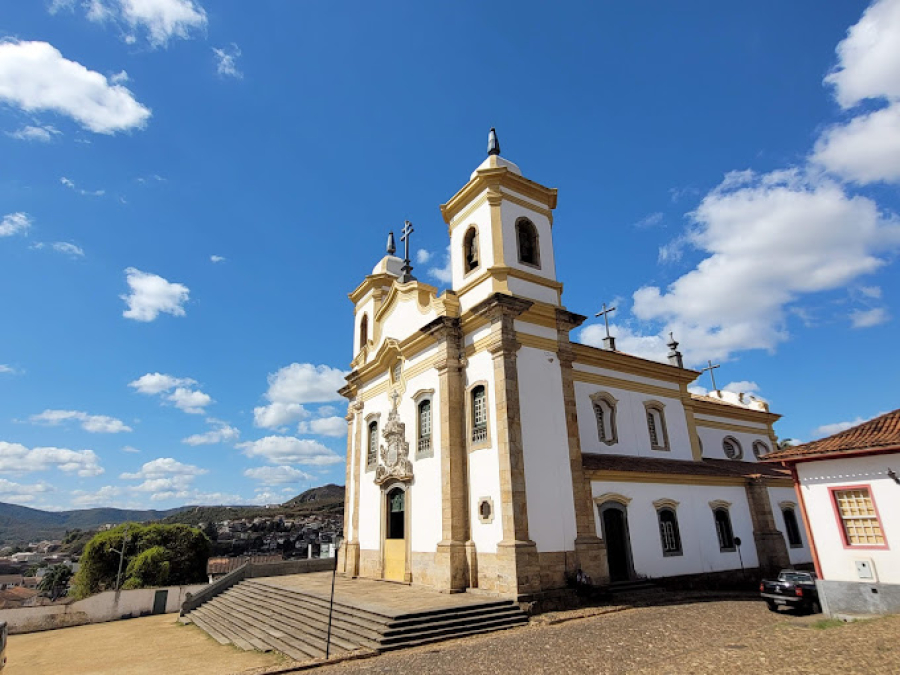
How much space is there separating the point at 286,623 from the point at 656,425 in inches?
615

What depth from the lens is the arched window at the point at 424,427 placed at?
696 inches

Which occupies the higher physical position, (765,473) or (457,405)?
(457,405)

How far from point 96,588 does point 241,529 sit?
63.3 m

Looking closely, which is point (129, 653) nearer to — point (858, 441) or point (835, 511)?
point (835, 511)

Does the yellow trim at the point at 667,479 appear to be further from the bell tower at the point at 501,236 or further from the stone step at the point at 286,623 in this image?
the stone step at the point at 286,623

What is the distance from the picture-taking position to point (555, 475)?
1503 centimetres

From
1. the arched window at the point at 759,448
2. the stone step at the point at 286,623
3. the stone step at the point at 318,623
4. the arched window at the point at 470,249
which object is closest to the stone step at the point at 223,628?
the stone step at the point at 286,623

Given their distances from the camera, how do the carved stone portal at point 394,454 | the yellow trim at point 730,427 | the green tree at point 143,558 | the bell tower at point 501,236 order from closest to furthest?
the bell tower at point 501,236 < the carved stone portal at point 394,454 < the yellow trim at point 730,427 < the green tree at point 143,558

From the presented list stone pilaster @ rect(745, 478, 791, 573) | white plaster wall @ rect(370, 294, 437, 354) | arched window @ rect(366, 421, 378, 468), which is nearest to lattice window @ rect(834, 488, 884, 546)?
stone pilaster @ rect(745, 478, 791, 573)

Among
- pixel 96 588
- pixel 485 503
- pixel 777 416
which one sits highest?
pixel 777 416

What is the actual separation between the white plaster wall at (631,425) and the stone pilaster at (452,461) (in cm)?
511

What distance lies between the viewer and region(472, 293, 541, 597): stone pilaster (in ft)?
43.7

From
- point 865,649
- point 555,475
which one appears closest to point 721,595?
point 555,475

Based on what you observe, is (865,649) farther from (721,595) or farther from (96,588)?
(96,588)
